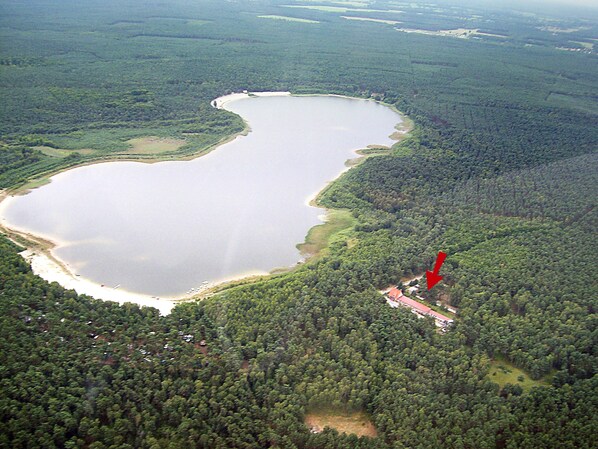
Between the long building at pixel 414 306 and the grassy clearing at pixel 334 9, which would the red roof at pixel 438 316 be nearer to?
the long building at pixel 414 306

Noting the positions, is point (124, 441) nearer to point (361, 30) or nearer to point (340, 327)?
point (340, 327)

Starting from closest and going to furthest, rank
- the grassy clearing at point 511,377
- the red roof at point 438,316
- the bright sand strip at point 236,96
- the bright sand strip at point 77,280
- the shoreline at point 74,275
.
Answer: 1. the grassy clearing at point 511,377
2. the red roof at point 438,316
3. the bright sand strip at point 77,280
4. the shoreline at point 74,275
5. the bright sand strip at point 236,96

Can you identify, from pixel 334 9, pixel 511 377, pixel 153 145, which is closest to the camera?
pixel 511 377

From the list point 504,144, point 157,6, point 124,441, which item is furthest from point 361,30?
point 124,441

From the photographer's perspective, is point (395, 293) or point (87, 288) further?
point (395, 293)

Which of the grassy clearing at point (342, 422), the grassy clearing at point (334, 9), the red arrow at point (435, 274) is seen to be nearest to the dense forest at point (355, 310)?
the grassy clearing at point (342, 422)

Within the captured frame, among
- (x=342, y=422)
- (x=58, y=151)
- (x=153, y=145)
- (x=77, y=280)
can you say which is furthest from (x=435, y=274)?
(x=58, y=151)

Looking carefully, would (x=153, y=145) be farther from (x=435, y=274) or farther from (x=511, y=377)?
(x=511, y=377)
